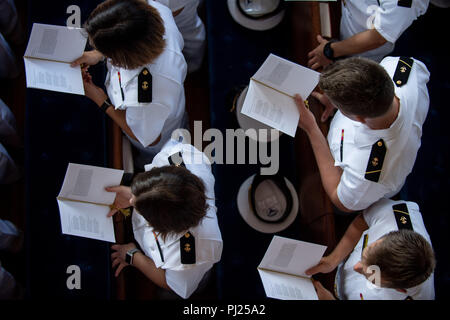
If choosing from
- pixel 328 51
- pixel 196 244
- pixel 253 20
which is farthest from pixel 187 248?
pixel 253 20

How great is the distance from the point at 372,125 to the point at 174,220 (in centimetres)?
86

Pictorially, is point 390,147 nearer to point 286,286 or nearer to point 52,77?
point 286,286

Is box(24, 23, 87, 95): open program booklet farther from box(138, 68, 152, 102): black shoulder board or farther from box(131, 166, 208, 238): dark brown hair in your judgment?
box(131, 166, 208, 238): dark brown hair

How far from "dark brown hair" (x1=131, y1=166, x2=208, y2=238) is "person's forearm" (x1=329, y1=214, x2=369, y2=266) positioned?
72cm

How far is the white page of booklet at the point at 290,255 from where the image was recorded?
1.64 m

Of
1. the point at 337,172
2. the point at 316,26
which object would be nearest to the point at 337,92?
the point at 337,172

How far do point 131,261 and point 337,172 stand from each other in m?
1.11

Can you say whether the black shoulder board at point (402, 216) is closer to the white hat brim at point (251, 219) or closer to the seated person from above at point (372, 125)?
the seated person from above at point (372, 125)

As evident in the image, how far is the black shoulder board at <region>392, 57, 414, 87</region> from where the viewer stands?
154 centimetres

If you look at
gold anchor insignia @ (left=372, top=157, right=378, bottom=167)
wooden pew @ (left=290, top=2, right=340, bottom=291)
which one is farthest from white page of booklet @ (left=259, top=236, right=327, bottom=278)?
gold anchor insignia @ (left=372, top=157, right=378, bottom=167)

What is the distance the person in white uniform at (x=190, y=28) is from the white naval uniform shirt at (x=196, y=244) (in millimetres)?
711

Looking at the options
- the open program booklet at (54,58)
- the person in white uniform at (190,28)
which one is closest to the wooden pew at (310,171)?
the person in white uniform at (190,28)

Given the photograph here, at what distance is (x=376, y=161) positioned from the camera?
1.48m
